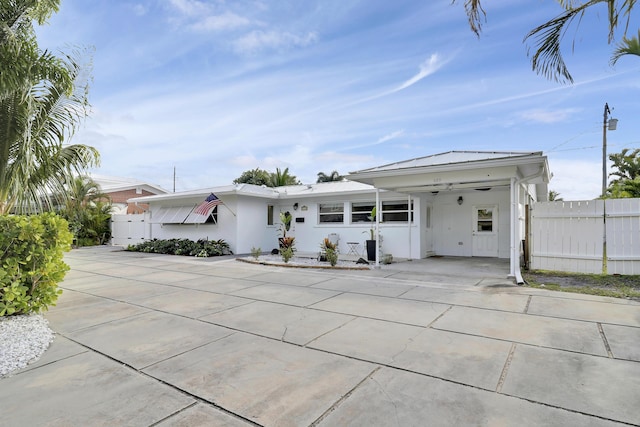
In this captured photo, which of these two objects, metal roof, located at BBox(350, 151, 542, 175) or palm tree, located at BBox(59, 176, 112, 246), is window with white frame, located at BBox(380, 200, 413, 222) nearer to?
metal roof, located at BBox(350, 151, 542, 175)

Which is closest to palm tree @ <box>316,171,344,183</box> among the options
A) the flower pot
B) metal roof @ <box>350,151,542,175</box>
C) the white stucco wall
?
the white stucco wall

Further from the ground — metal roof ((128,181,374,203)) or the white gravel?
metal roof ((128,181,374,203))

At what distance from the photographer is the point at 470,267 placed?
34.6 feet

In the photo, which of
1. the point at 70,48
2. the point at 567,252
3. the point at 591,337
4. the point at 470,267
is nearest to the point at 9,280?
the point at 70,48

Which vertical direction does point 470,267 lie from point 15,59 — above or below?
below

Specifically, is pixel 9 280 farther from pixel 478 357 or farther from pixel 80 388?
pixel 478 357

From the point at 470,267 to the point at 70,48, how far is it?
1096 centimetres

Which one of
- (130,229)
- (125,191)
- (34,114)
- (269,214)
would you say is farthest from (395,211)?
(125,191)

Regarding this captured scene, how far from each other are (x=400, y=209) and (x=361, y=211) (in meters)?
1.76

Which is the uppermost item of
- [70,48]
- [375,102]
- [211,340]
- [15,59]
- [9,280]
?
[375,102]

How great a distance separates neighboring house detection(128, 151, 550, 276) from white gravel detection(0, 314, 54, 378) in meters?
8.26

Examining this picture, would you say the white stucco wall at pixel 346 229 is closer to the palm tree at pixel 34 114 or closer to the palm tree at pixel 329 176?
the palm tree at pixel 34 114

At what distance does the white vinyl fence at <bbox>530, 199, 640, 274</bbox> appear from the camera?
841cm

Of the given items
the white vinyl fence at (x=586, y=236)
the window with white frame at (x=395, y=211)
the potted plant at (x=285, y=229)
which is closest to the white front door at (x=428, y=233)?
the window with white frame at (x=395, y=211)
